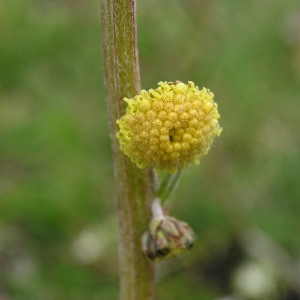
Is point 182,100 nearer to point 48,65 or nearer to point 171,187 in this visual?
point 171,187

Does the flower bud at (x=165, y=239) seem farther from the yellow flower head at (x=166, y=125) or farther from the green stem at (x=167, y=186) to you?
the yellow flower head at (x=166, y=125)

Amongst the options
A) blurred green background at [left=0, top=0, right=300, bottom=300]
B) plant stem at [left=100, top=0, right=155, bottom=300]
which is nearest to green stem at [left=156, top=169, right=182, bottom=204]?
plant stem at [left=100, top=0, right=155, bottom=300]

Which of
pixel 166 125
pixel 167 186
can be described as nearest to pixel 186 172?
pixel 167 186

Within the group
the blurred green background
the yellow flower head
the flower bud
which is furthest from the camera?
the blurred green background

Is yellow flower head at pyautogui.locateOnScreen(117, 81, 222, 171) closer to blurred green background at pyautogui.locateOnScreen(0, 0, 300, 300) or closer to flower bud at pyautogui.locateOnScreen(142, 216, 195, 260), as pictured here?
flower bud at pyautogui.locateOnScreen(142, 216, 195, 260)

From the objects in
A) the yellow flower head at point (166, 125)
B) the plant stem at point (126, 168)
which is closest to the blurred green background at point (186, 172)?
the plant stem at point (126, 168)

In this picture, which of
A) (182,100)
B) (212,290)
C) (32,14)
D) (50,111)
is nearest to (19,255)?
(50,111)
